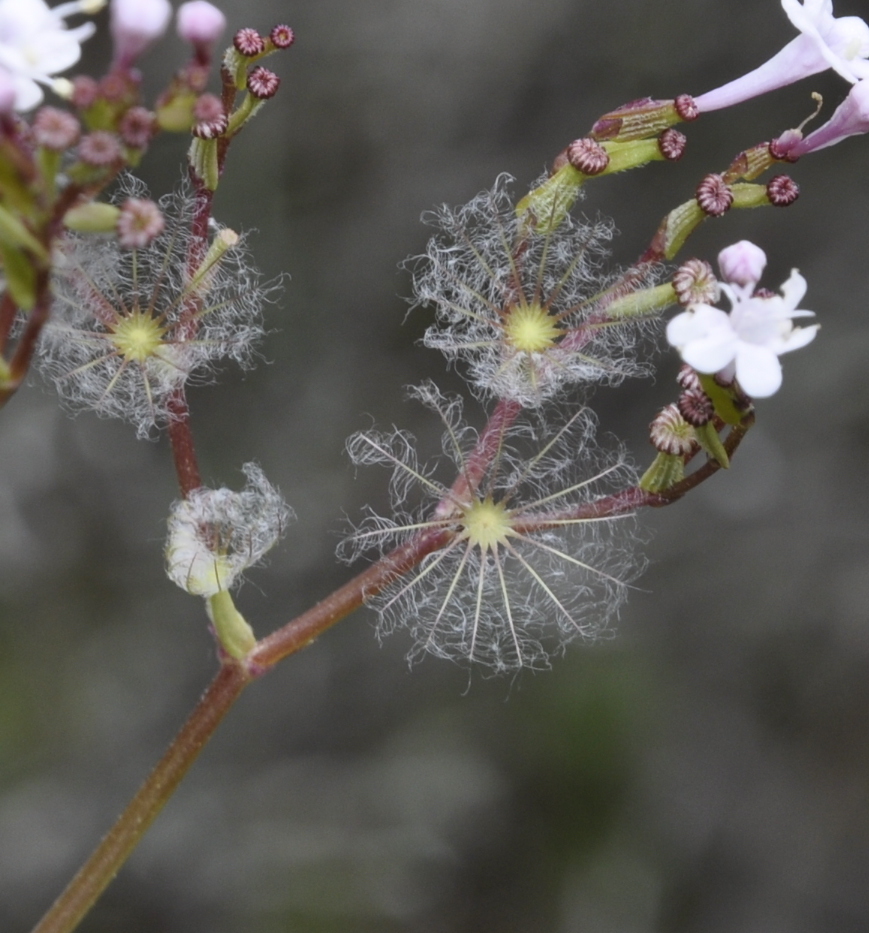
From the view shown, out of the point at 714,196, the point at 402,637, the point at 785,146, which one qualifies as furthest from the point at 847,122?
the point at 402,637

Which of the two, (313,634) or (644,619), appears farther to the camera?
(644,619)

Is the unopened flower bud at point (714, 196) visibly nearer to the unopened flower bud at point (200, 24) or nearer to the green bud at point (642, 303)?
the green bud at point (642, 303)

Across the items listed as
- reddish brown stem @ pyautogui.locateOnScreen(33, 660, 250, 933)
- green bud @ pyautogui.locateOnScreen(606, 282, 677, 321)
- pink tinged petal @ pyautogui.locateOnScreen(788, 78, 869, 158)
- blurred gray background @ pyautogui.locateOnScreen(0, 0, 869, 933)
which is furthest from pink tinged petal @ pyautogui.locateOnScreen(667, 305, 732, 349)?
blurred gray background @ pyautogui.locateOnScreen(0, 0, 869, 933)

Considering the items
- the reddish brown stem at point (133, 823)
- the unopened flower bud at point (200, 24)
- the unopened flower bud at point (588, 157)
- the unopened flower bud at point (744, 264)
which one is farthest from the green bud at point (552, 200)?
the reddish brown stem at point (133, 823)

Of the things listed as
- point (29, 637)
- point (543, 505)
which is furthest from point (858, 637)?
point (29, 637)

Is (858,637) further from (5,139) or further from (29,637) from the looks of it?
(5,139)

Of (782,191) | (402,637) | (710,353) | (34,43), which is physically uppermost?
(34,43)

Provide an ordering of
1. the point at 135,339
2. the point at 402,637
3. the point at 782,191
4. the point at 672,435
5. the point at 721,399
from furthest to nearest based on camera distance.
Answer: the point at 402,637 < the point at 135,339 < the point at 782,191 < the point at 672,435 < the point at 721,399

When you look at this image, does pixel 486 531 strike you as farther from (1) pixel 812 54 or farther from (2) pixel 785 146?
(1) pixel 812 54
